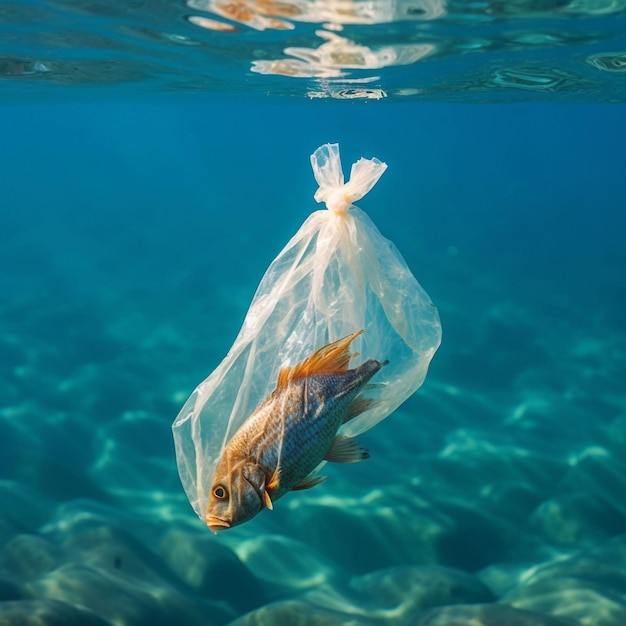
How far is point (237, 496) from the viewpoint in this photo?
2.03 metres

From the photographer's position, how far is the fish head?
203 centimetres

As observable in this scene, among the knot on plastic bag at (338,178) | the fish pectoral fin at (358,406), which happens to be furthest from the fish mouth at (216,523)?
the knot on plastic bag at (338,178)

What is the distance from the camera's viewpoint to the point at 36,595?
194 inches

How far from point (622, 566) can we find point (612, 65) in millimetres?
11449

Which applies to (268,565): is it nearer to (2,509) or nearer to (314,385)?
(2,509)

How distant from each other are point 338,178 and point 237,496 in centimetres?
175

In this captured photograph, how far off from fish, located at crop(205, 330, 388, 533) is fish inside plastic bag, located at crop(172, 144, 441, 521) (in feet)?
2.12

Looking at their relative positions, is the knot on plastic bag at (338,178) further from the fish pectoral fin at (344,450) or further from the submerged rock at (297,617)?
the submerged rock at (297,617)

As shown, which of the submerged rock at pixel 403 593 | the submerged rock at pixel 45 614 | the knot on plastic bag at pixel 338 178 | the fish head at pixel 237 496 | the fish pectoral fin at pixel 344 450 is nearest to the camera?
the fish head at pixel 237 496

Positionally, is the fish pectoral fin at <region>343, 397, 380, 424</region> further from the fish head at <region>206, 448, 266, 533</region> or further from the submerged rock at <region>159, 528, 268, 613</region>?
the submerged rock at <region>159, 528, 268, 613</region>

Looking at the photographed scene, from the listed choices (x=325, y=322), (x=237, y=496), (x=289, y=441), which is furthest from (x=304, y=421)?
(x=325, y=322)

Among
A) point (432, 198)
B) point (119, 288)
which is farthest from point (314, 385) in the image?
point (432, 198)

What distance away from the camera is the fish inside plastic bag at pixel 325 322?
287cm

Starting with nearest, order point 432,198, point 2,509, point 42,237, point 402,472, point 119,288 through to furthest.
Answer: point 2,509 → point 402,472 → point 119,288 → point 42,237 → point 432,198
